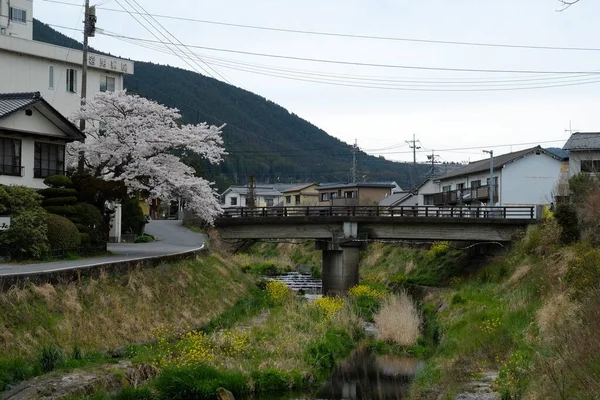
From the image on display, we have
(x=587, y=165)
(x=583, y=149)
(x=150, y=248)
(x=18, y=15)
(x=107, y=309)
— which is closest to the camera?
(x=107, y=309)

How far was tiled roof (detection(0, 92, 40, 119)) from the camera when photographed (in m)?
30.0

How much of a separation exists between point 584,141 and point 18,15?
128 ft

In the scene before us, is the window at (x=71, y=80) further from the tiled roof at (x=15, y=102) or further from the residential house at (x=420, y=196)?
the residential house at (x=420, y=196)

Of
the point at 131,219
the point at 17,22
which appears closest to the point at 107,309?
the point at 131,219

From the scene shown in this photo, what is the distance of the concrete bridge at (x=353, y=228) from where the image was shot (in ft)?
137

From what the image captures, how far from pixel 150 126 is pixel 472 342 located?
18.8 meters

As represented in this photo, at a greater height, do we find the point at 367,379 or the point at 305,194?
the point at 305,194

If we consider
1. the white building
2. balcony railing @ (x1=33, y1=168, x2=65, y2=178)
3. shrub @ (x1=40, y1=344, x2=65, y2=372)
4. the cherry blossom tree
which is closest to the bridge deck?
the cherry blossom tree

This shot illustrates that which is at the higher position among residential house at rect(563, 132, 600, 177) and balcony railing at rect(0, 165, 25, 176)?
residential house at rect(563, 132, 600, 177)

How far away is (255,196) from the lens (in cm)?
10338

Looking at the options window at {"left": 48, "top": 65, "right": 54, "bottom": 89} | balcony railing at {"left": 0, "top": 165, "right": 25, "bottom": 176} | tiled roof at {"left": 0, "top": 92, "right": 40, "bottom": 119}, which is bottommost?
balcony railing at {"left": 0, "top": 165, "right": 25, "bottom": 176}

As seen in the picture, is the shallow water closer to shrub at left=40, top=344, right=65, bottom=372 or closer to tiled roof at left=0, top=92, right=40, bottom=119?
shrub at left=40, top=344, right=65, bottom=372

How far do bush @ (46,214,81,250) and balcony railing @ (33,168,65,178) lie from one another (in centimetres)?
533

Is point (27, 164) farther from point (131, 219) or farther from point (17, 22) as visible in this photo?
point (17, 22)
